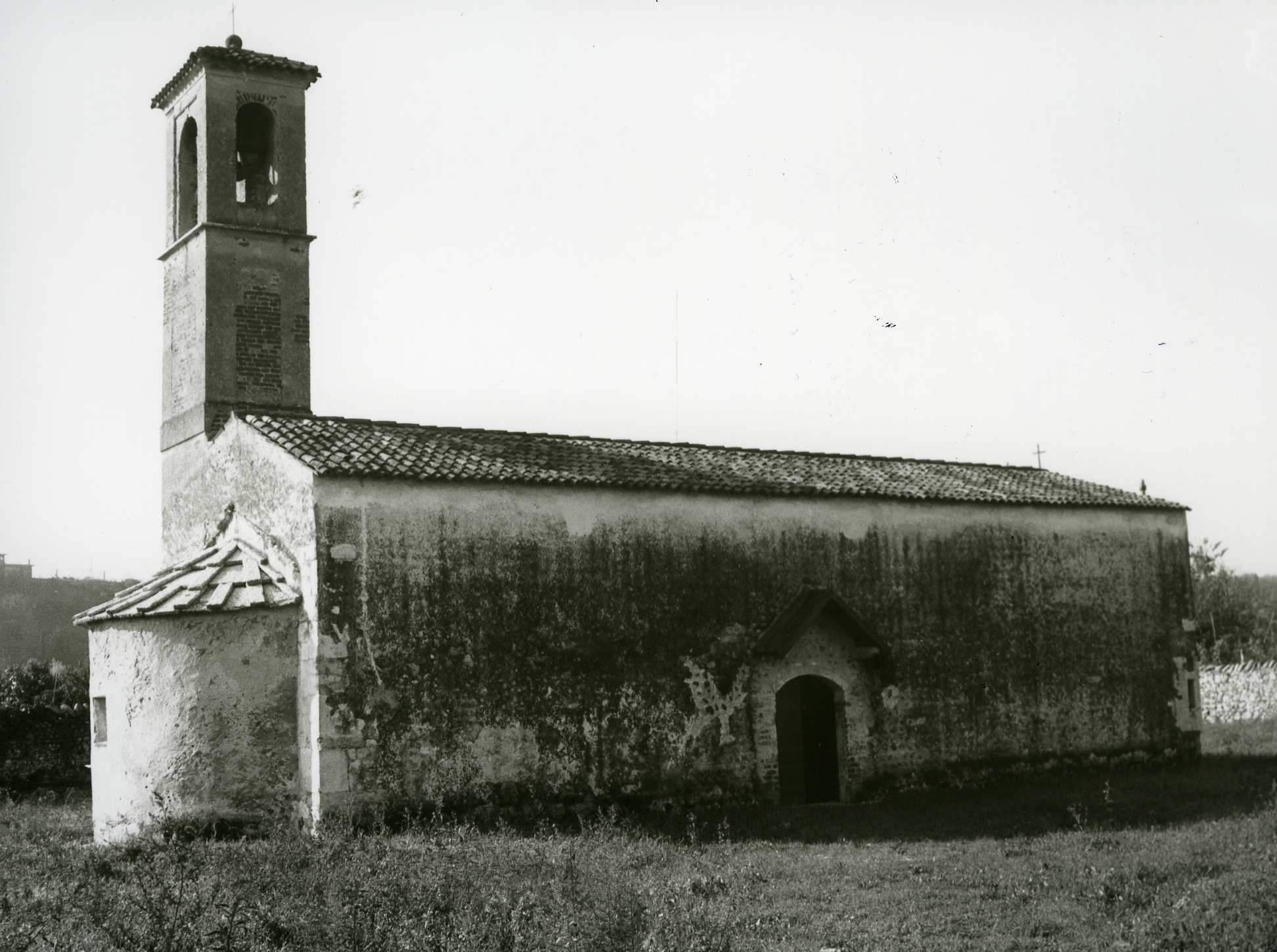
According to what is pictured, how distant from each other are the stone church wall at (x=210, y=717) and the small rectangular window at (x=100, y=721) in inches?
41.5

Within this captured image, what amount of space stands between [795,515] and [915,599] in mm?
2605

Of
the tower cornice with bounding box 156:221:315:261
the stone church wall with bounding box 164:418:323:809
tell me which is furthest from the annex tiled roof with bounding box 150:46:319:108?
the stone church wall with bounding box 164:418:323:809

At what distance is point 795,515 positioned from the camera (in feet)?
64.4

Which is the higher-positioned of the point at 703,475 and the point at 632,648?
the point at 703,475

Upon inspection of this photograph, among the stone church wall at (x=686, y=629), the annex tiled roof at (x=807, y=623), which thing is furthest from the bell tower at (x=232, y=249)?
the annex tiled roof at (x=807, y=623)

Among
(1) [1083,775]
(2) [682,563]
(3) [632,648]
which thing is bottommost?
(1) [1083,775]

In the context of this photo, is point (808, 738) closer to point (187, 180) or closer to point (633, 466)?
point (633, 466)

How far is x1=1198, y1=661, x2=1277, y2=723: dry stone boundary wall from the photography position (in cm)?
3180

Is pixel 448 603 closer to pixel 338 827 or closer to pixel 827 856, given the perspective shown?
pixel 338 827

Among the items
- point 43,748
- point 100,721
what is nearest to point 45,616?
point 43,748

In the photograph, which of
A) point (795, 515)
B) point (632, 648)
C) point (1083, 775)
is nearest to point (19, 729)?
point (632, 648)

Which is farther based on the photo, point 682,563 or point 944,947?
point 682,563

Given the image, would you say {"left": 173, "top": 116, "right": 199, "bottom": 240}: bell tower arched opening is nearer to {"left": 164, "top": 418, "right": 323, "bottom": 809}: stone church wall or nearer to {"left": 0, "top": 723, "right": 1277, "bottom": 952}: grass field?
{"left": 164, "top": 418, "right": 323, "bottom": 809}: stone church wall

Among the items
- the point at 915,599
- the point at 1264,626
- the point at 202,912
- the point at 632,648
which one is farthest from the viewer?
the point at 1264,626
